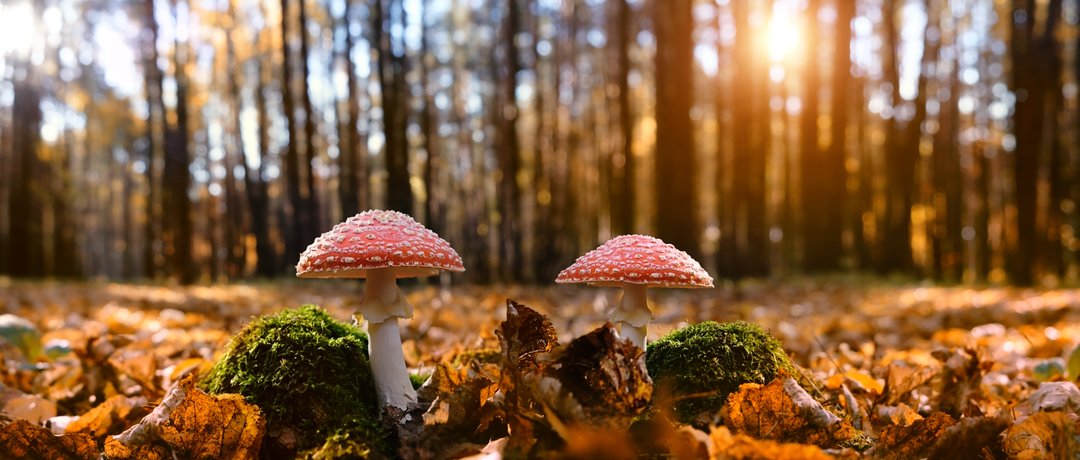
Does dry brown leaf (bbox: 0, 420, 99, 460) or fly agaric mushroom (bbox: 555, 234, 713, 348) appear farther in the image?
fly agaric mushroom (bbox: 555, 234, 713, 348)

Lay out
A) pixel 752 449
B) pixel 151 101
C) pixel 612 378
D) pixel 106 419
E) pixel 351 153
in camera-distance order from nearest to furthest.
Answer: pixel 752 449 → pixel 612 378 → pixel 106 419 → pixel 351 153 → pixel 151 101

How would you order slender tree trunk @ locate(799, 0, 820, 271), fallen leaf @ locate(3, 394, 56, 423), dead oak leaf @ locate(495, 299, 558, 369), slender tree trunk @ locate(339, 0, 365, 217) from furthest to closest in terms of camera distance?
slender tree trunk @ locate(799, 0, 820, 271) < slender tree trunk @ locate(339, 0, 365, 217) < fallen leaf @ locate(3, 394, 56, 423) < dead oak leaf @ locate(495, 299, 558, 369)

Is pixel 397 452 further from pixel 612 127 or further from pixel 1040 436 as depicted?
pixel 612 127

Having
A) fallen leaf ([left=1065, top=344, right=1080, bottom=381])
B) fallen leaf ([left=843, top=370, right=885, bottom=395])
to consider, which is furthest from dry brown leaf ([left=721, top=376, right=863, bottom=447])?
fallen leaf ([left=1065, top=344, right=1080, bottom=381])

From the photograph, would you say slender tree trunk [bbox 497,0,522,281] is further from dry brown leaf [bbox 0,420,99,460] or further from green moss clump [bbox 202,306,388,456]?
dry brown leaf [bbox 0,420,99,460]

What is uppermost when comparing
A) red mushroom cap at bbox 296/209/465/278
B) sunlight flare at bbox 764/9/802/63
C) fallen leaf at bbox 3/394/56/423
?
sunlight flare at bbox 764/9/802/63

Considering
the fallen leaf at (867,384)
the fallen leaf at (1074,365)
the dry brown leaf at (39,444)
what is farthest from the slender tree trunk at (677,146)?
the dry brown leaf at (39,444)

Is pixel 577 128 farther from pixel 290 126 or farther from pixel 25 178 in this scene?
pixel 25 178

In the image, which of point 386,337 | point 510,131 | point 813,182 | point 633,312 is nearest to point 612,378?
point 633,312
